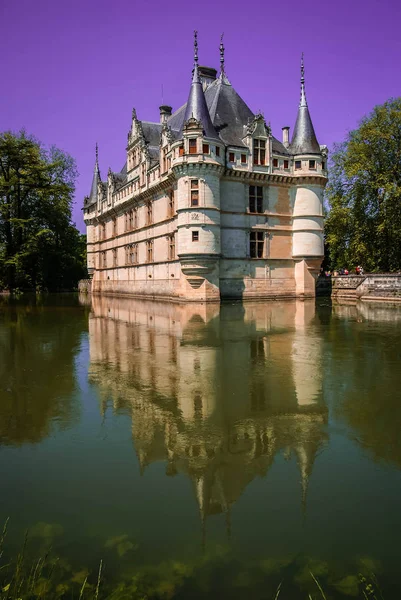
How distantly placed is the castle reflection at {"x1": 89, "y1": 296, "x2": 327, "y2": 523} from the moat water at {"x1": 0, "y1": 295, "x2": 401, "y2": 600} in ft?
0.10

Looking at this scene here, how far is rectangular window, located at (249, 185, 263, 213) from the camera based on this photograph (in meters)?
30.8

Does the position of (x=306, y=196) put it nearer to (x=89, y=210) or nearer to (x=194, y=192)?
(x=194, y=192)

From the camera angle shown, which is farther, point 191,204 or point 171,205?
point 171,205

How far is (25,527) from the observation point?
3.49 metres

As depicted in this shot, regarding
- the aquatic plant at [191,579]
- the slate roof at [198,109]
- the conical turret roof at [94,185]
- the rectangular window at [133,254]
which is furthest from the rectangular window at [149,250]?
the aquatic plant at [191,579]

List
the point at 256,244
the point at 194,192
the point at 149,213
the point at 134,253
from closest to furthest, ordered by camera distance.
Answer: the point at 194,192 → the point at 256,244 → the point at 149,213 → the point at 134,253

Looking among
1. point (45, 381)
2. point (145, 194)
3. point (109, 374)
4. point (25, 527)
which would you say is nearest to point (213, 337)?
point (109, 374)

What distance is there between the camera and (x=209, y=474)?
14.0ft

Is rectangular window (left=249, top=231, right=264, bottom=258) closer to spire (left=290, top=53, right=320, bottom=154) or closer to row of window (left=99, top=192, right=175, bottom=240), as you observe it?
row of window (left=99, top=192, right=175, bottom=240)

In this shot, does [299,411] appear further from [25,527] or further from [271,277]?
[271,277]

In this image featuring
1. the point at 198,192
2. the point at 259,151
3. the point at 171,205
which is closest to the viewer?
the point at 198,192

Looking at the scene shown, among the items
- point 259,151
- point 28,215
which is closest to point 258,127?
point 259,151

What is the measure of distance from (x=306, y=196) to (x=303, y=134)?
14.4 feet

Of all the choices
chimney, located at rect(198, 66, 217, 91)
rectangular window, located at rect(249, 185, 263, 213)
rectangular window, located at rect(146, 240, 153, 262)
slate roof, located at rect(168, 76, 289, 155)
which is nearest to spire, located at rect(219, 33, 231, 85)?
slate roof, located at rect(168, 76, 289, 155)
